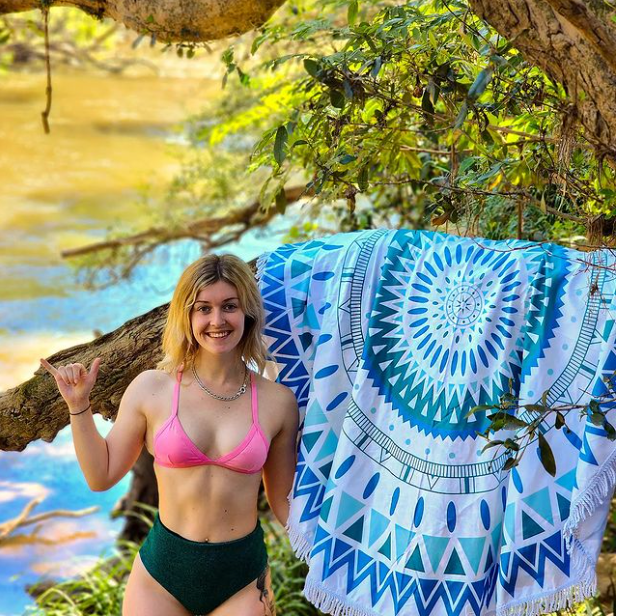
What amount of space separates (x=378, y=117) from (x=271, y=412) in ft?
2.70

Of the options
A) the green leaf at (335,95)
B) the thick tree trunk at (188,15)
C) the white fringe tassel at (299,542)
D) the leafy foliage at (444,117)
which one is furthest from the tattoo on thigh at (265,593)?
the thick tree trunk at (188,15)

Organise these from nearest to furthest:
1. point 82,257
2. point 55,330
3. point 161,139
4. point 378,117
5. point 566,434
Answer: point 566,434 < point 378,117 < point 82,257 < point 55,330 < point 161,139

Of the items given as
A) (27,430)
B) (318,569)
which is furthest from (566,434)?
(27,430)

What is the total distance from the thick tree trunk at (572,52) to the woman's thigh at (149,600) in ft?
4.71

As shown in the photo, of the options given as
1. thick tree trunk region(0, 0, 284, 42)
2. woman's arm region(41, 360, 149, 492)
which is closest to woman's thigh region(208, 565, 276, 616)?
woman's arm region(41, 360, 149, 492)

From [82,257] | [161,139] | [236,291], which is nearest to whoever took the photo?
[236,291]

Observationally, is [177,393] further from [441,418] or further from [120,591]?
[120,591]

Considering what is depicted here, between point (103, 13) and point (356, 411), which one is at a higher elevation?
point (103, 13)

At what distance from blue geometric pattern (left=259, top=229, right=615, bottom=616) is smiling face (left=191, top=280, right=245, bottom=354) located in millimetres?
193

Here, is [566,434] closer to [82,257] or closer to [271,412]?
[271,412]

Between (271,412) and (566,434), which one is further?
(271,412)

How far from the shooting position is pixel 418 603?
2.18 meters

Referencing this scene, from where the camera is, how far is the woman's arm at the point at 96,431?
219cm

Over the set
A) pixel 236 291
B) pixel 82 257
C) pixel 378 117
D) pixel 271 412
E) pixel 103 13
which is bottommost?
pixel 82 257
